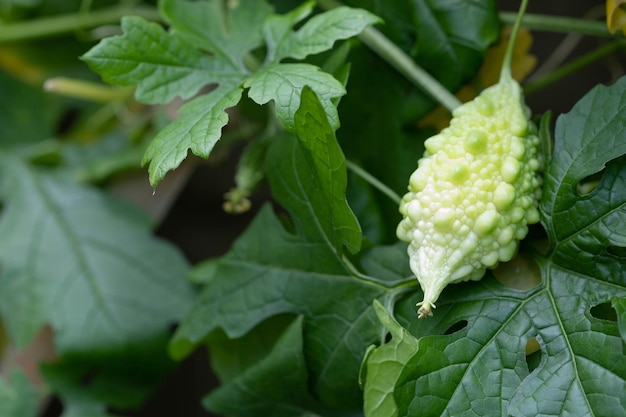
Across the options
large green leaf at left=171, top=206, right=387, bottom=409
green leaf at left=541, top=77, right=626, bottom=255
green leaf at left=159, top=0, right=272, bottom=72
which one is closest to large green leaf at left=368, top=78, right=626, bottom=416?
green leaf at left=541, top=77, right=626, bottom=255

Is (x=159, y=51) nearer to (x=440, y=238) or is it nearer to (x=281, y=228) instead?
(x=281, y=228)

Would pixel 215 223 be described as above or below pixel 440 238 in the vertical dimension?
below

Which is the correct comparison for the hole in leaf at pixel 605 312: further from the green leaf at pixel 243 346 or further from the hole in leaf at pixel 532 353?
the green leaf at pixel 243 346

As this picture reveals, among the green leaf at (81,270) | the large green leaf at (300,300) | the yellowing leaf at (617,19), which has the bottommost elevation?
the green leaf at (81,270)

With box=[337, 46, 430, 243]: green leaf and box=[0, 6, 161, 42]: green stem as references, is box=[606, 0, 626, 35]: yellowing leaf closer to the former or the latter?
box=[337, 46, 430, 243]: green leaf

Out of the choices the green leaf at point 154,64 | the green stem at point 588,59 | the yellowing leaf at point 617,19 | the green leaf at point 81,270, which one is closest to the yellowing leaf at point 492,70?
the green stem at point 588,59

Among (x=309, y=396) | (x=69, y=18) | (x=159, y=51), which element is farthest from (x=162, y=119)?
(x=309, y=396)
